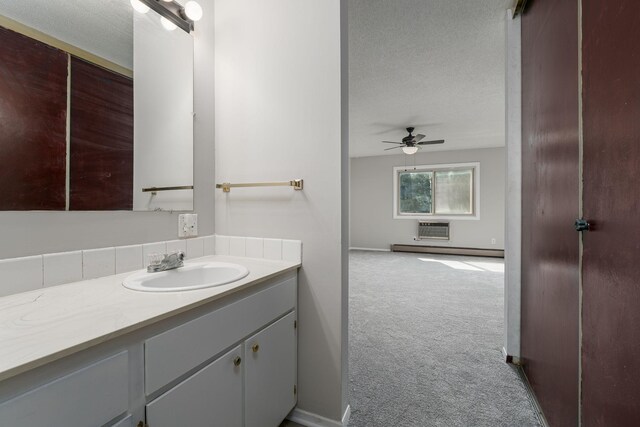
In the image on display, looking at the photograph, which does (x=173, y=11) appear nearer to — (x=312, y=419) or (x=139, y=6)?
(x=139, y=6)

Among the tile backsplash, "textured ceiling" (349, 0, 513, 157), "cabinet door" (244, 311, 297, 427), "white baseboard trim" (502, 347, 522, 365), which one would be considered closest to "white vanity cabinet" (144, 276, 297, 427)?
"cabinet door" (244, 311, 297, 427)

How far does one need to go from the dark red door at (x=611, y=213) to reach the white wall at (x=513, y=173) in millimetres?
918

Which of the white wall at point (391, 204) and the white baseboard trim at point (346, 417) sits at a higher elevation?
the white wall at point (391, 204)

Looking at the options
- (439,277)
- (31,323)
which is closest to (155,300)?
(31,323)

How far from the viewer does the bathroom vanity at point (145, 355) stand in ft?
1.89

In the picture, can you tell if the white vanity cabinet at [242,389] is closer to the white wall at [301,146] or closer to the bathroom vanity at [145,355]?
the bathroom vanity at [145,355]

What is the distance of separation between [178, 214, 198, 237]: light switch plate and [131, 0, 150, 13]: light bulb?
1.01 meters

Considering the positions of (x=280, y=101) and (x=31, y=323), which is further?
(x=280, y=101)

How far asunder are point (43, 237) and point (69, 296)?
273 millimetres

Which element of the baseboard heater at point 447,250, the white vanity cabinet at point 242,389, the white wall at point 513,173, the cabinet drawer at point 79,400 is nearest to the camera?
the cabinet drawer at point 79,400

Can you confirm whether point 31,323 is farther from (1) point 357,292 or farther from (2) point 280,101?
(1) point 357,292

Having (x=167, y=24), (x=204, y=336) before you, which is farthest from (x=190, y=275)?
(x=167, y=24)

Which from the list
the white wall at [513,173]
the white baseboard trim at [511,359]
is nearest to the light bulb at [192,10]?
the white wall at [513,173]

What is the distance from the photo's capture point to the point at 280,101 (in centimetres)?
148
